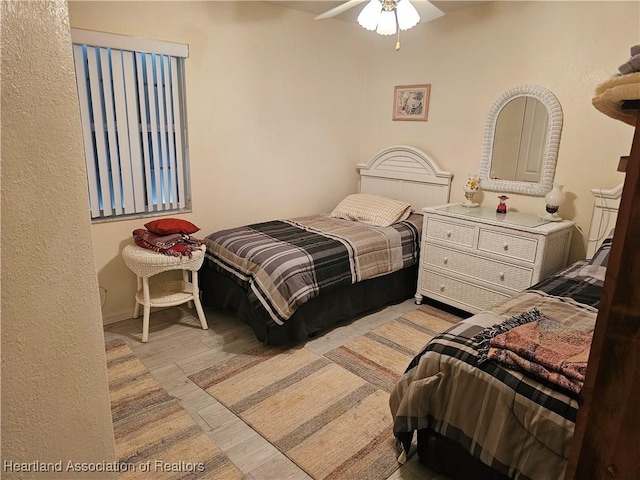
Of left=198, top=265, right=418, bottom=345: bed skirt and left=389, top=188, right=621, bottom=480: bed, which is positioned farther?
left=198, top=265, right=418, bottom=345: bed skirt

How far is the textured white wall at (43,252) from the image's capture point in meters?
0.53

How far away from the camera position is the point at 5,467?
55 cm

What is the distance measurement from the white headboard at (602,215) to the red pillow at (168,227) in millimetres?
2875

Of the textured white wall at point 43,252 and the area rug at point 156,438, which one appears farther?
the area rug at point 156,438

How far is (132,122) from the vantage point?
9.50 feet

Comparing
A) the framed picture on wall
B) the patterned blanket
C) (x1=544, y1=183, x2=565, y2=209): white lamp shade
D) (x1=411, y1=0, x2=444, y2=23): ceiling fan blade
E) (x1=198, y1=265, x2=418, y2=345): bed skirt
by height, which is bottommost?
(x1=198, y1=265, x2=418, y2=345): bed skirt

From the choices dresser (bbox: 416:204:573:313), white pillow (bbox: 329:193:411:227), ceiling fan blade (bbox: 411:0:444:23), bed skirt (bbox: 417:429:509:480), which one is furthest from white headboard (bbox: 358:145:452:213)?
bed skirt (bbox: 417:429:509:480)

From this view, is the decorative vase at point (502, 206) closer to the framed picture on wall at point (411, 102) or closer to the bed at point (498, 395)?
the framed picture on wall at point (411, 102)

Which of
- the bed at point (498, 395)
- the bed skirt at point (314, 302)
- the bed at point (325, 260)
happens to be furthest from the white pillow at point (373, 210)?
the bed at point (498, 395)

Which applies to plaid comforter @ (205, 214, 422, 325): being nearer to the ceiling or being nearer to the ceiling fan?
the ceiling fan

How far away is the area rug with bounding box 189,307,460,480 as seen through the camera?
6.10 ft

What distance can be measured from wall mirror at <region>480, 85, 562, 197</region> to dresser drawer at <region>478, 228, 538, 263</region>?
0.63m

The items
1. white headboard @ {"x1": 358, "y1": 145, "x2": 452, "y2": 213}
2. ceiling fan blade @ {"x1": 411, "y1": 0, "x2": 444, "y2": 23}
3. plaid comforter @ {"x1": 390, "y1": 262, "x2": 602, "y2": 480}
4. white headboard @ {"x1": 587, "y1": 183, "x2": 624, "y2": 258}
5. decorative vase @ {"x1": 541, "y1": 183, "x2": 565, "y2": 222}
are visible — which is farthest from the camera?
white headboard @ {"x1": 358, "y1": 145, "x2": 452, "y2": 213}

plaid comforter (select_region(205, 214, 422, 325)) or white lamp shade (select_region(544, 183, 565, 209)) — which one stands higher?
white lamp shade (select_region(544, 183, 565, 209))
